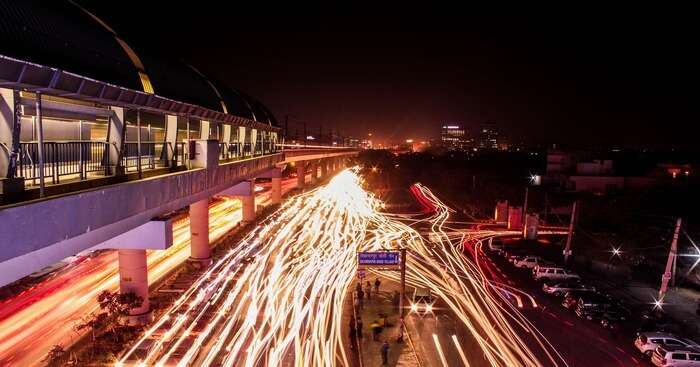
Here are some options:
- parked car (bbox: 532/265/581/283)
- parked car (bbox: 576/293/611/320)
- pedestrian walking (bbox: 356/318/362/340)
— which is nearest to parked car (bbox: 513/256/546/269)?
parked car (bbox: 532/265/581/283)

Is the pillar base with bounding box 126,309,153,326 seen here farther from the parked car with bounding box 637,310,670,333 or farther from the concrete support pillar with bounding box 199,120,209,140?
the parked car with bounding box 637,310,670,333

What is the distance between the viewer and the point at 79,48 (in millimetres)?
7066

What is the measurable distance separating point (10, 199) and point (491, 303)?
14.8m

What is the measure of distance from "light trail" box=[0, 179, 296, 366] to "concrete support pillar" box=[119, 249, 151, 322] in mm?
1752

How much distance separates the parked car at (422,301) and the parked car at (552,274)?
6552 millimetres

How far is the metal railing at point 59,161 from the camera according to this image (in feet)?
20.8

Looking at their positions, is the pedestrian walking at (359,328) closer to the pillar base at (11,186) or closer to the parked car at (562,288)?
the parked car at (562,288)

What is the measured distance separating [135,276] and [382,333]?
7.55 m

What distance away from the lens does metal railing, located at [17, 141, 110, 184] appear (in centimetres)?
635

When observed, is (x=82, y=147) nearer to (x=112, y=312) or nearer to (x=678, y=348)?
(x=112, y=312)

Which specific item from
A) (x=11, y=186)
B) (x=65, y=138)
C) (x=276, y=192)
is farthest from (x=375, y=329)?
(x=276, y=192)

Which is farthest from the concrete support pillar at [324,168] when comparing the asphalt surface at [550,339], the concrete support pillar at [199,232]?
the asphalt surface at [550,339]

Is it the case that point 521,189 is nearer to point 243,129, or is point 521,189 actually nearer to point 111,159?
point 243,129

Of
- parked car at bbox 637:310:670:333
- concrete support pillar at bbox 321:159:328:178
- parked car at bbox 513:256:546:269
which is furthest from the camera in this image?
concrete support pillar at bbox 321:159:328:178
